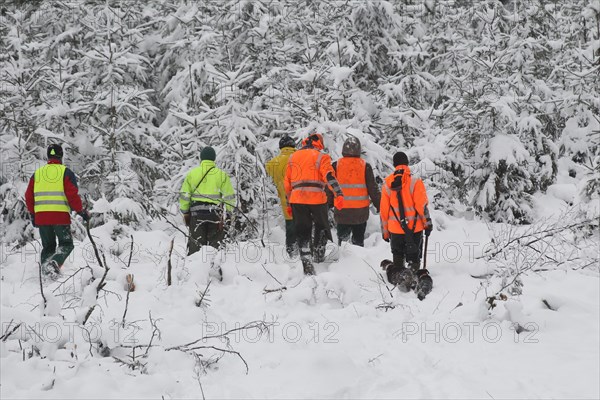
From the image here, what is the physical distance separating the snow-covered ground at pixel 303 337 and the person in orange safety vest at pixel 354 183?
1.64m

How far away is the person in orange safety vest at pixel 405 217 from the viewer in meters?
7.20

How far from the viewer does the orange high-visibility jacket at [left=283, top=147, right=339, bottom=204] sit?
7625mm

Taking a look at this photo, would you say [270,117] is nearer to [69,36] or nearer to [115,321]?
[115,321]

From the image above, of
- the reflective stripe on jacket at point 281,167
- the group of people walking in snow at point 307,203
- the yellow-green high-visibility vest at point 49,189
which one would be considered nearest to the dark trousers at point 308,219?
the group of people walking in snow at point 307,203

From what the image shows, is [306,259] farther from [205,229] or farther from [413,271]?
[205,229]

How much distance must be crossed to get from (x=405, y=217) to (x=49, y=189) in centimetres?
535

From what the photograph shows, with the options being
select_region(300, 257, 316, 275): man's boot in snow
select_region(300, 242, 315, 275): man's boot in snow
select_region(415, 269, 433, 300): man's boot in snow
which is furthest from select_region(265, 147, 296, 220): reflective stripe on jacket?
select_region(415, 269, 433, 300): man's boot in snow

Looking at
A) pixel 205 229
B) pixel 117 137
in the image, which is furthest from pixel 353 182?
pixel 117 137

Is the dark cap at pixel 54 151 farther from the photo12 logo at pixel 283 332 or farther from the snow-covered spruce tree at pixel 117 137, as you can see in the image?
the photo12 logo at pixel 283 332

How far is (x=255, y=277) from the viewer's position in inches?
275

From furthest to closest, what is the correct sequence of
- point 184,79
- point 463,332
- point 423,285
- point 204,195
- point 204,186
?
point 184,79, point 204,186, point 204,195, point 423,285, point 463,332

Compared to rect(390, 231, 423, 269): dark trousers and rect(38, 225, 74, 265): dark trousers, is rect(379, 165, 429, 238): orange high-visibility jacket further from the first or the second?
rect(38, 225, 74, 265): dark trousers

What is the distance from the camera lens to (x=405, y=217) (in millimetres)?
7238

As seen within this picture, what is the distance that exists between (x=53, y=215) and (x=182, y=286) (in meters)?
3.02
